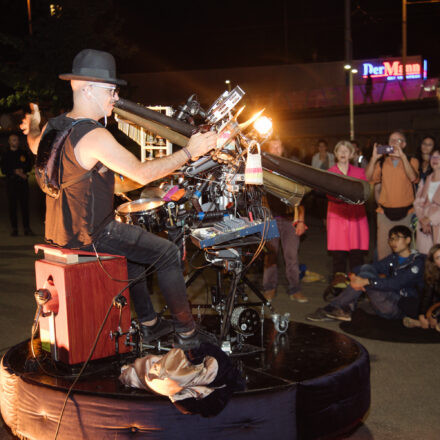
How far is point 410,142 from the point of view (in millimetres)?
18250

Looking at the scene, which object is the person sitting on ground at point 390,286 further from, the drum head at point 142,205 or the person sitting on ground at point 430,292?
the drum head at point 142,205

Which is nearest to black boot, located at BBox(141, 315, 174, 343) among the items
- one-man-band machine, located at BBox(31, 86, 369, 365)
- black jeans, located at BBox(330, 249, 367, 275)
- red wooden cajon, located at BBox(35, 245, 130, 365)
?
one-man-band machine, located at BBox(31, 86, 369, 365)

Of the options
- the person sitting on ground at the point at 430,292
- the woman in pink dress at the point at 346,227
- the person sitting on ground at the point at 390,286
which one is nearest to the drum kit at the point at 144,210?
the person sitting on ground at the point at 390,286

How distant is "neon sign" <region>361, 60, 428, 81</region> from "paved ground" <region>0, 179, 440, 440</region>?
2671 centimetres

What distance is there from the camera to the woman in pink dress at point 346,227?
6.96 meters

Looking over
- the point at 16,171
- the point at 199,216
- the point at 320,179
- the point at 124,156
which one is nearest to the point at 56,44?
the point at 16,171

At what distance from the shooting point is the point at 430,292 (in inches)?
223

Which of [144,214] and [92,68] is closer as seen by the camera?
[92,68]

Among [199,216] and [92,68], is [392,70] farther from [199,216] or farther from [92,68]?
[92,68]

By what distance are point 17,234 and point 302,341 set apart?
9.21 meters

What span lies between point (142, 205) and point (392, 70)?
111 feet

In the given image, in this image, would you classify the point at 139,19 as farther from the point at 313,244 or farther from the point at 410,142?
the point at 313,244

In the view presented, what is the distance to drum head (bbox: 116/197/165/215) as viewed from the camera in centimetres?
408

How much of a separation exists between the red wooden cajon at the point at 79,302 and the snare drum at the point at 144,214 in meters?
0.44
